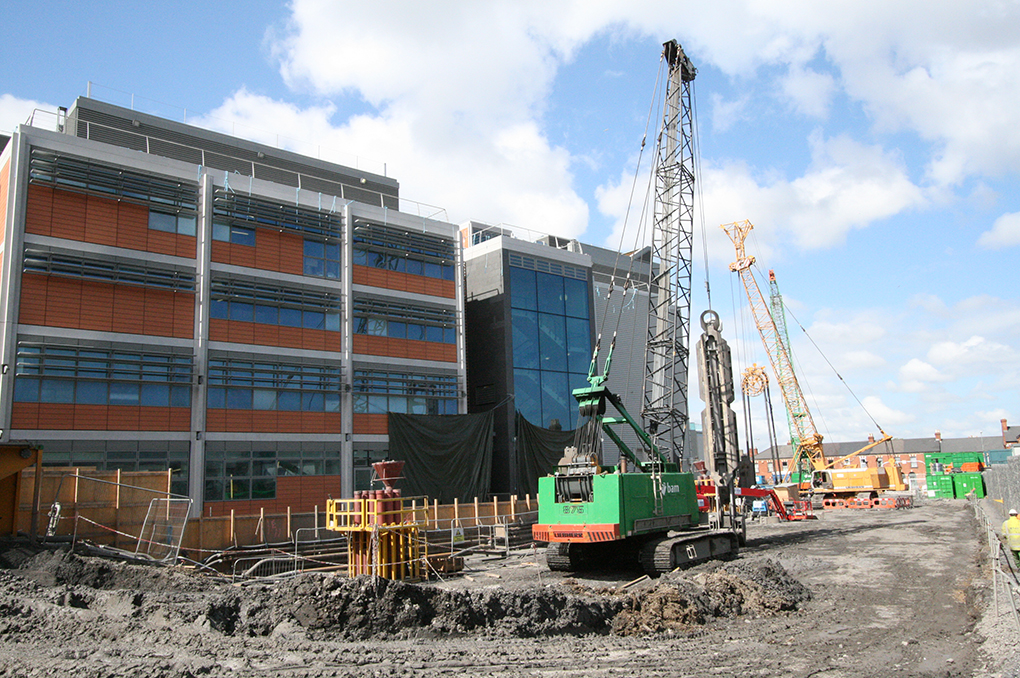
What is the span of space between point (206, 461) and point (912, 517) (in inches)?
1406

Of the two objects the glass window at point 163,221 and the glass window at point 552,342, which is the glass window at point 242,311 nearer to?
the glass window at point 163,221

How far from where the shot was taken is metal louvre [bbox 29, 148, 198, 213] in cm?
2877

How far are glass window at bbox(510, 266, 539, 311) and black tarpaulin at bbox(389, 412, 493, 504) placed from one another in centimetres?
748

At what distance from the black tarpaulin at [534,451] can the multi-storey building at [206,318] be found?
489 centimetres

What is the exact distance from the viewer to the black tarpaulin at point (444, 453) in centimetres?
3672

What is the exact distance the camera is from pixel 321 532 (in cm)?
2662

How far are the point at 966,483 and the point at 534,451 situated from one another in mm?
43651

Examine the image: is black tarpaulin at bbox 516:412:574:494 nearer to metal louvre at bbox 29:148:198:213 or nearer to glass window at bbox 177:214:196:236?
glass window at bbox 177:214:196:236

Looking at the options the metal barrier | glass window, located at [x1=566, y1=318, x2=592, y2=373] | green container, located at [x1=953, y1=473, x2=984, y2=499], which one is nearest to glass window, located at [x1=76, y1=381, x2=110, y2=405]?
glass window, located at [x1=566, y1=318, x2=592, y2=373]

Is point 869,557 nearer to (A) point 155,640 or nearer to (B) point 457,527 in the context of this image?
(B) point 457,527

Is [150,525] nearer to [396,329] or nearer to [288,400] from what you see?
[288,400]

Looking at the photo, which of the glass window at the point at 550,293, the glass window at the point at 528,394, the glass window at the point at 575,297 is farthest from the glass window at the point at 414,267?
the glass window at the point at 575,297


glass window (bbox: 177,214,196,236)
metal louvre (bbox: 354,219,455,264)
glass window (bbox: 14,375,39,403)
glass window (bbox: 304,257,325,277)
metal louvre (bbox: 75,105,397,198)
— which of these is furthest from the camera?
metal louvre (bbox: 354,219,455,264)

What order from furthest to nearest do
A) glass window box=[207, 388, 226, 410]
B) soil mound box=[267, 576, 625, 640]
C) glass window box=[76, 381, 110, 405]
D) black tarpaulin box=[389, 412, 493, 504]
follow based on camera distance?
1. black tarpaulin box=[389, 412, 493, 504]
2. glass window box=[207, 388, 226, 410]
3. glass window box=[76, 381, 110, 405]
4. soil mound box=[267, 576, 625, 640]
